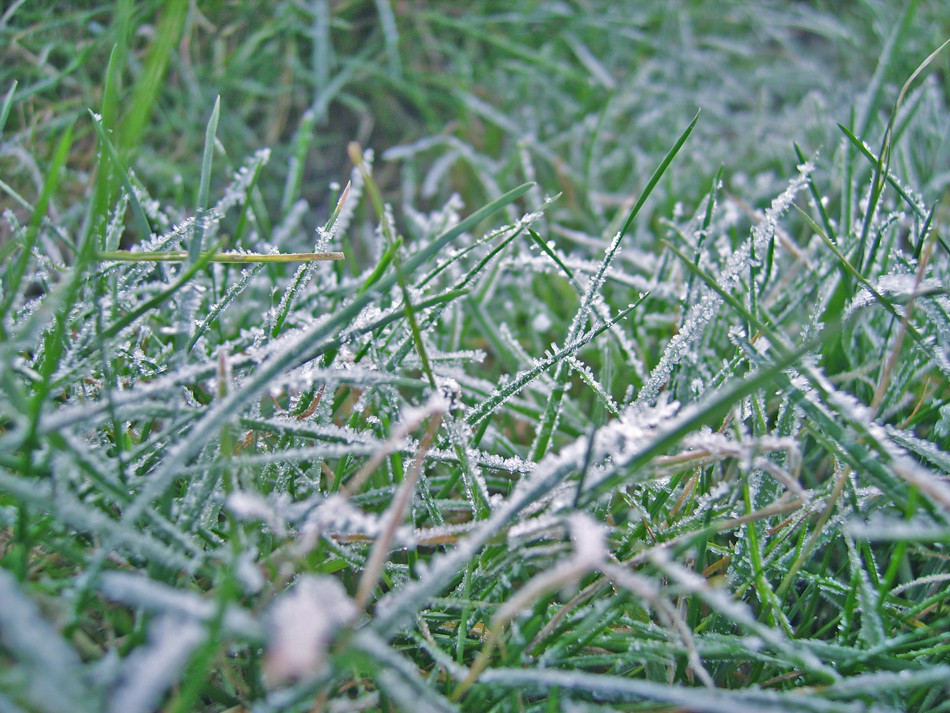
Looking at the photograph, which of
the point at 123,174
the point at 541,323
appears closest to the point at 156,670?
the point at 123,174

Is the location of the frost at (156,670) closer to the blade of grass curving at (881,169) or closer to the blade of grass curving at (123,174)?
the blade of grass curving at (123,174)

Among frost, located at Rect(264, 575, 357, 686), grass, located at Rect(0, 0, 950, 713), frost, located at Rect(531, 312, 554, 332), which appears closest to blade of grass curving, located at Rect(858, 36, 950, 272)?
grass, located at Rect(0, 0, 950, 713)

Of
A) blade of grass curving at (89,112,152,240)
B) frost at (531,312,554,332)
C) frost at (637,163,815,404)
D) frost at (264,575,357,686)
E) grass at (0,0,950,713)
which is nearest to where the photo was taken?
frost at (264,575,357,686)

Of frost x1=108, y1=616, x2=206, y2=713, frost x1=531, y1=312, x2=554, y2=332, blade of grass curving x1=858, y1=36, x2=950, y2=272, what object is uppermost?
blade of grass curving x1=858, y1=36, x2=950, y2=272

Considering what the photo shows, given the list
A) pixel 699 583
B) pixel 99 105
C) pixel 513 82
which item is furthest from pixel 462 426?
pixel 513 82

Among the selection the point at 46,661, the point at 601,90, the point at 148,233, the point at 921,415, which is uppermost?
the point at 601,90

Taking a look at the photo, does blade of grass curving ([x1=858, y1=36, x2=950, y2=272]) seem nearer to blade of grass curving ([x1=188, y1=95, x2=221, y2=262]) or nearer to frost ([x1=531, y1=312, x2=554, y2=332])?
frost ([x1=531, y1=312, x2=554, y2=332])

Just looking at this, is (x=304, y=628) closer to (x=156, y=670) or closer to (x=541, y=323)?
(x=156, y=670)

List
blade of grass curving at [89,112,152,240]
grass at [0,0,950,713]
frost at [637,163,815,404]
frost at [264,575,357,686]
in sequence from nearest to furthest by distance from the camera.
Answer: frost at [264,575,357,686]
grass at [0,0,950,713]
blade of grass curving at [89,112,152,240]
frost at [637,163,815,404]

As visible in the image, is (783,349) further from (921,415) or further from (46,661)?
(46,661)
